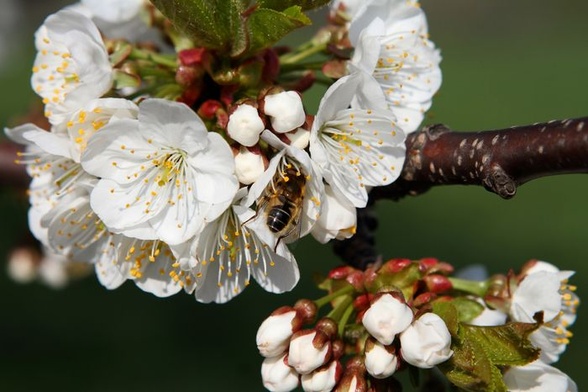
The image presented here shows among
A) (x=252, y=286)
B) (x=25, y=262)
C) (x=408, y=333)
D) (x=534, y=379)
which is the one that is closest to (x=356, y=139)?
(x=408, y=333)

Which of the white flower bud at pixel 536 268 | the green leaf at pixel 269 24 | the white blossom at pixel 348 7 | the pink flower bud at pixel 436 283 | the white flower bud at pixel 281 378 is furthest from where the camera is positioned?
the white blossom at pixel 348 7

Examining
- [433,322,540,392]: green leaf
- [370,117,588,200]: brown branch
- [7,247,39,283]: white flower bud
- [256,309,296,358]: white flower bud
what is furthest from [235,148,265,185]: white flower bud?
[7,247,39,283]: white flower bud

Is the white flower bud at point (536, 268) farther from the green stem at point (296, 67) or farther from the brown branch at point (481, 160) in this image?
the green stem at point (296, 67)

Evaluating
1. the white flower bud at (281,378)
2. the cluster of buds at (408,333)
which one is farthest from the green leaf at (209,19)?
the white flower bud at (281,378)

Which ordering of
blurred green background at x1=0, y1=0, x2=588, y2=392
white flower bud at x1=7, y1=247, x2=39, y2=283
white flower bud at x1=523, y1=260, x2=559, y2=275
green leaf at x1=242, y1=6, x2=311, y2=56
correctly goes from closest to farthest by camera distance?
1. green leaf at x1=242, y1=6, x2=311, y2=56
2. white flower bud at x1=523, y1=260, x2=559, y2=275
3. white flower bud at x1=7, y1=247, x2=39, y2=283
4. blurred green background at x1=0, y1=0, x2=588, y2=392

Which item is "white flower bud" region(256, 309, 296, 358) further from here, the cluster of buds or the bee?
the bee

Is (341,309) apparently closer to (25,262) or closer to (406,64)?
(406,64)
